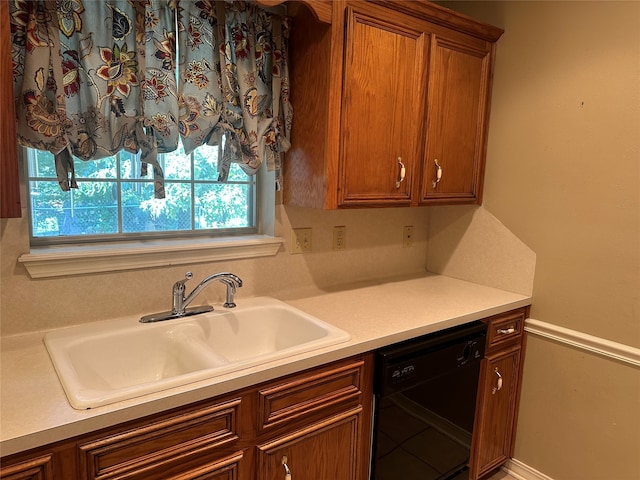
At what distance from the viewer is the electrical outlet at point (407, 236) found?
2480 mm

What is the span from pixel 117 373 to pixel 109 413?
0.50m

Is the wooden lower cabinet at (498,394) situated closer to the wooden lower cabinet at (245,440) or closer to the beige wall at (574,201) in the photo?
the beige wall at (574,201)

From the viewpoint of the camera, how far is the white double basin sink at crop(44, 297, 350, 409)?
120 cm

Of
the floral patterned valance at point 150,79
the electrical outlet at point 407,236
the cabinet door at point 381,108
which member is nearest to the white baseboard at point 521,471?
the electrical outlet at point 407,236

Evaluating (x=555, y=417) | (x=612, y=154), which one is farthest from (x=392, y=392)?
(x=612, y=154)

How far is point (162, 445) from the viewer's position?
1.14 m

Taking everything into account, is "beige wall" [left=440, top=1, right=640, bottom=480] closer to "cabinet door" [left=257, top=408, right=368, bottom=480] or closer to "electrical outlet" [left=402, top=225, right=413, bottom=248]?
"electrical outlet" [left=402, top=225, right=413, bottom=248]

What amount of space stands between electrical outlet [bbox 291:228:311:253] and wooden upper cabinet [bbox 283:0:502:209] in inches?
6.8

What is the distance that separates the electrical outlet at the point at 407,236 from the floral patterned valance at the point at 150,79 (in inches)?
36.9

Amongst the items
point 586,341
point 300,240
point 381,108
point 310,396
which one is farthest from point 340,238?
point 586,341

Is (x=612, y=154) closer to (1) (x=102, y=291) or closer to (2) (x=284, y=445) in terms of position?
(2) (x=284, y=445)

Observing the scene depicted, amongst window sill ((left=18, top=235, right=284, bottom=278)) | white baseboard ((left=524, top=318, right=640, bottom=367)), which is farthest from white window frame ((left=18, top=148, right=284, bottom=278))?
white baseboard ((left=524, top=318, right=640, bottom=367))

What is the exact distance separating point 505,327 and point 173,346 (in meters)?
1.47

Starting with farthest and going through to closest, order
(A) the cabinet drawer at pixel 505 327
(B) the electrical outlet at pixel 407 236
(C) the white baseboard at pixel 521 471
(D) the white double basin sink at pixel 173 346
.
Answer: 1. (B) the electrical outlet at pixel 407 236
2. (C) the white baseboard at pixel 521 471
3. (A) the cabinet drawer at pixel 505 327
4. (D) the white double basin sink at pixel 173 346
